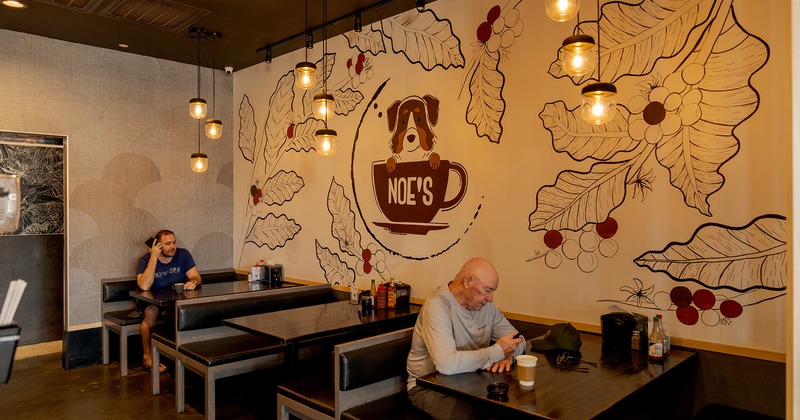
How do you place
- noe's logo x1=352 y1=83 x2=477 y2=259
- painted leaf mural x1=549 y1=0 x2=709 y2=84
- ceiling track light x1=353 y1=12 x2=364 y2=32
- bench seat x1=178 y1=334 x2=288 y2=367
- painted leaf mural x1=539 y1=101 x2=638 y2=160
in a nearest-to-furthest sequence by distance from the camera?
1. painted leaf mural x1=549 y1=0 x2=709 y2=84
2. painted leaf mural x1=539 y1=101 x2=638 y2=160
3. bench seat x1=178 y1=334 x2=288 y2=367
4. noe's logo x1=352 y1=83 x2=477 y2=259
5. ceiling track light x1=353 y1=12 x2=364 y2=32

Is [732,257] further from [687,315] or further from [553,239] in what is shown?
[553,239]

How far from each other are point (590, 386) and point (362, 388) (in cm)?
111

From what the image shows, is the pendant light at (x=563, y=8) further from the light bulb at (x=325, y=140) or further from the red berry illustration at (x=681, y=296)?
the light bulb at (x=325, y=140)

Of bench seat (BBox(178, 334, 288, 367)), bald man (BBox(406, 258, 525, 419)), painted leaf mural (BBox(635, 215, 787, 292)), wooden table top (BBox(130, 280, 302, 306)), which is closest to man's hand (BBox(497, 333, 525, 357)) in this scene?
bald man (BBox(406, 258, 525, 419))

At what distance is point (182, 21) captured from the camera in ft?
14.6

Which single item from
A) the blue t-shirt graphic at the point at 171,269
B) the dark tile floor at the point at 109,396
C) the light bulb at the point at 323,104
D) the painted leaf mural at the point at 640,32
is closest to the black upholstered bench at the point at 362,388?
the dark tile floor at the point at 109,396

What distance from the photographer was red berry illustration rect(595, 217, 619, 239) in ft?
10.1

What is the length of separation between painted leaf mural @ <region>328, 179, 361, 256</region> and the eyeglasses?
2.33 meters

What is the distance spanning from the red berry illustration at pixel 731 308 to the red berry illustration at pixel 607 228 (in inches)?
25.4

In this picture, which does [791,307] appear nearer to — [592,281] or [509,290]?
[592,281]

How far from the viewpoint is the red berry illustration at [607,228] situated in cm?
308

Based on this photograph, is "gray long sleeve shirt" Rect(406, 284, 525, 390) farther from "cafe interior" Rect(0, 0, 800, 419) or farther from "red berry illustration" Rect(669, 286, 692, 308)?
"red berry illustration" Rect(669, 286, 692, 308)

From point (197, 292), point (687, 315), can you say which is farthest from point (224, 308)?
point (687, 315)

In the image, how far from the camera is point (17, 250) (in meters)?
5.20
